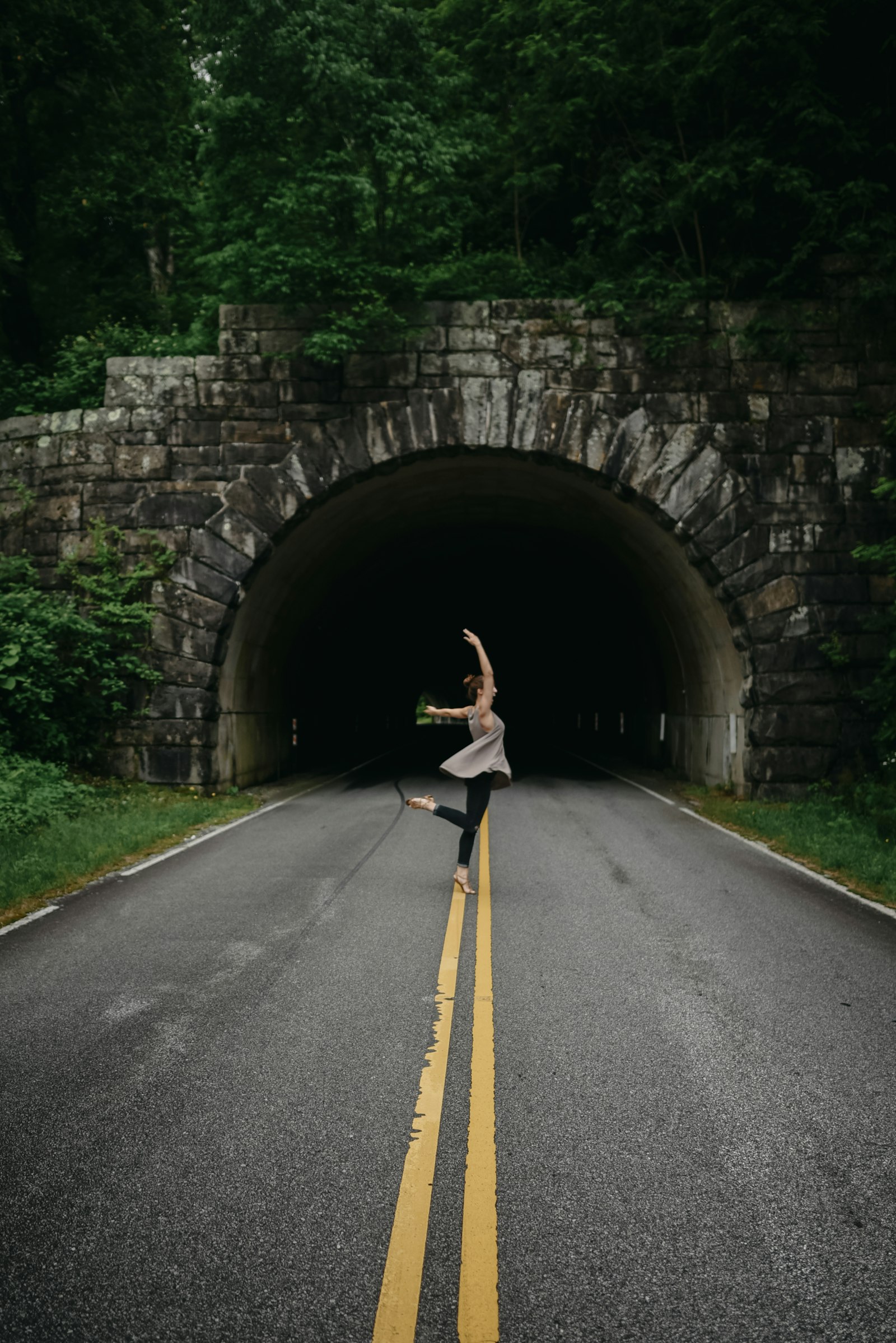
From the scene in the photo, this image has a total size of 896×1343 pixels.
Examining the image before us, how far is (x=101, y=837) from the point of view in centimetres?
1055

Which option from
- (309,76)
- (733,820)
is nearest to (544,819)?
(733,820)

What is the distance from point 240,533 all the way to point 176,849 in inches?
242

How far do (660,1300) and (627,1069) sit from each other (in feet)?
5.60

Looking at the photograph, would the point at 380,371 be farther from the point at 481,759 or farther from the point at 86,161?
the point at 86,161

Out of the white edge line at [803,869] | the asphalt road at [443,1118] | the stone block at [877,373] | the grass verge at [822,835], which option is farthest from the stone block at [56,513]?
the stone block at [877,373]

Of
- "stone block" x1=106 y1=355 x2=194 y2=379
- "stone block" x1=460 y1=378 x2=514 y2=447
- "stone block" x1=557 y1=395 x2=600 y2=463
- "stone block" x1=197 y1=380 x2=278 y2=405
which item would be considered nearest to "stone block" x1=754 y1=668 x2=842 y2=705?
"stone block" x1=557 y1=395 x2=600 y2=463

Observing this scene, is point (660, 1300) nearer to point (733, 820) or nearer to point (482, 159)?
point (733, 820)

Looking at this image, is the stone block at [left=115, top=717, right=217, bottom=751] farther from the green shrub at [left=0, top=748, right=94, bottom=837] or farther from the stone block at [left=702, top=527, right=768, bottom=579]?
the stone block at [left=702, top=527, right=768, bottom=579]

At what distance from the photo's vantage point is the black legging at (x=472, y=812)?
8453mm

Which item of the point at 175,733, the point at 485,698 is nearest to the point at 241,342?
the point at 175,733

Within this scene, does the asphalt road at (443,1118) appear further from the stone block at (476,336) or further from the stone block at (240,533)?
the stone block at (476,336)

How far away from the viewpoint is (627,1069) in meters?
4.38

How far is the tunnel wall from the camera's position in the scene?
14.6 m

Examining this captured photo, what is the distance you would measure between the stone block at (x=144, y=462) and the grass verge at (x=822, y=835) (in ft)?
35.0
